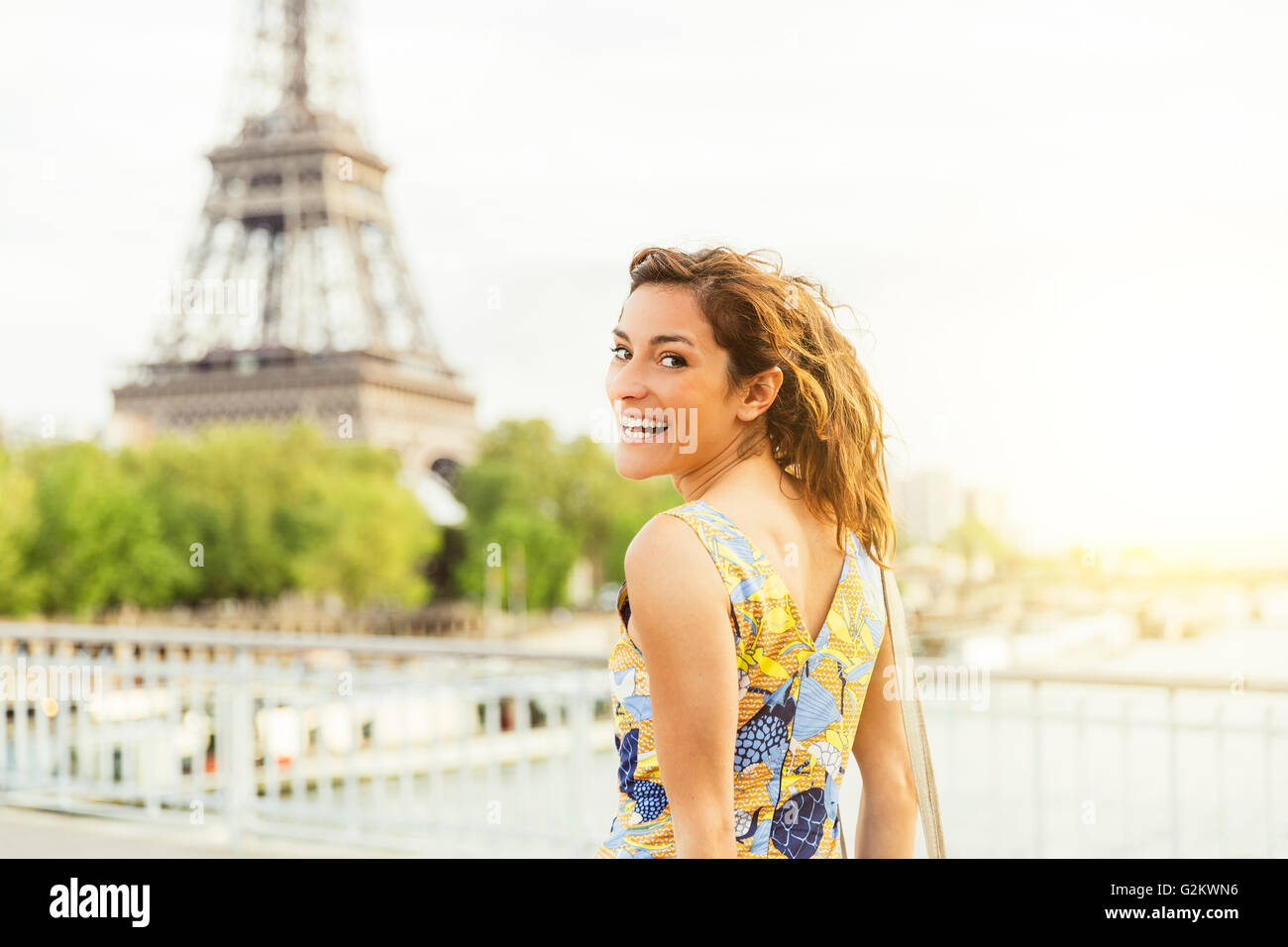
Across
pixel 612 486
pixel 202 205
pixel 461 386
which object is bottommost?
pixel 612 486

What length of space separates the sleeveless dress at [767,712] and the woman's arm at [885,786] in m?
0.13

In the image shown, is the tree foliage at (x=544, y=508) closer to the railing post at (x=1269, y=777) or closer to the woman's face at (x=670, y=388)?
the railing post at (x=1269, y=777)

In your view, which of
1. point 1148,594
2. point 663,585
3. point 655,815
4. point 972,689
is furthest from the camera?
point 1148,594

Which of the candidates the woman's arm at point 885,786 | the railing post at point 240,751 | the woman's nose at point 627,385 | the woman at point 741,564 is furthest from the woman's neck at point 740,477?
the railing post at point 240,751

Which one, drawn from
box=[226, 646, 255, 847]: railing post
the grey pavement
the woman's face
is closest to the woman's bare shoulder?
the woman's face

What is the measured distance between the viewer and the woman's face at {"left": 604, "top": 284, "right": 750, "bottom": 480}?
1457 millimetres

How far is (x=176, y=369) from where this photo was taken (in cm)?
4750

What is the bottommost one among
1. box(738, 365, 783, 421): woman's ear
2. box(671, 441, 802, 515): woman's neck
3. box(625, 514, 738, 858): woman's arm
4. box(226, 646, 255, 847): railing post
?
box(226, 646, 255, 847): railing post

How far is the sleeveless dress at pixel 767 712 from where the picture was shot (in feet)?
4.46

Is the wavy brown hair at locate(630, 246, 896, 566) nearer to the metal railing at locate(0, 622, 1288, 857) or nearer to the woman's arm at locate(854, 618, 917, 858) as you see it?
the woman's arm at locate(854, 618, 917, 858)

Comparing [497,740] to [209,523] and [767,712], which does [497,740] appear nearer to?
[767,712]
